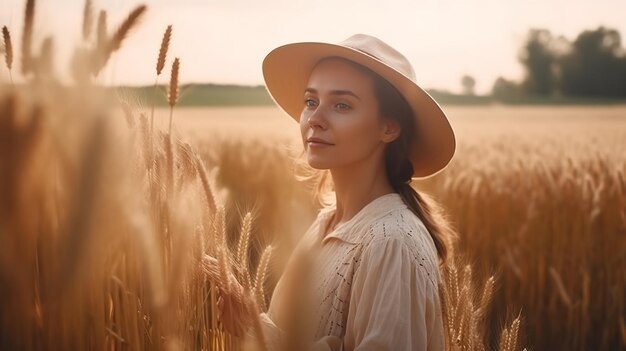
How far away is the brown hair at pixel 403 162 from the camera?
188 cm

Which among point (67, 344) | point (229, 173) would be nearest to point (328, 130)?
point (67, 344)

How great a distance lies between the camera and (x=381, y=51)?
1899 millimetres

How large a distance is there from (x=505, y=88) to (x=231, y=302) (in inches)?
1950

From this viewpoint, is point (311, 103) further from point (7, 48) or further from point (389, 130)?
point (7, 48)

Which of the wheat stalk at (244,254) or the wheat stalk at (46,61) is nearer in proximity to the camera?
the wheat stalk at (46,61)

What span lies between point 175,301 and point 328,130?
3.05ft

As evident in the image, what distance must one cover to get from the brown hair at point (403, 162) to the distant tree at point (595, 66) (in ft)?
146

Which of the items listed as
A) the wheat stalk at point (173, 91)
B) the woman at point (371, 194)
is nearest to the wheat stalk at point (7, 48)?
the wheat stalk at point (173, 91)

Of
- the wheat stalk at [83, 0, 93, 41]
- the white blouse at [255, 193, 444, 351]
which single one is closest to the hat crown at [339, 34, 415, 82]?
the white blouse at [255, 193, 444, 351]

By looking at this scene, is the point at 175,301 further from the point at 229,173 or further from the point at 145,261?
the point at 229,173

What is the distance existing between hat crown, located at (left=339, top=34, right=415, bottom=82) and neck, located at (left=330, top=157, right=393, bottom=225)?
11.0 inches

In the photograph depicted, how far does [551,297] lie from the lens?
3363 mm

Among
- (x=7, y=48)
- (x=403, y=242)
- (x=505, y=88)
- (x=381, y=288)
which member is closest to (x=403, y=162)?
(x=403, y=242)

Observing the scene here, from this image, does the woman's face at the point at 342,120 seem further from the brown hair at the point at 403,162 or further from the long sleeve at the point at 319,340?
the long sleeve at the point at 319,340
